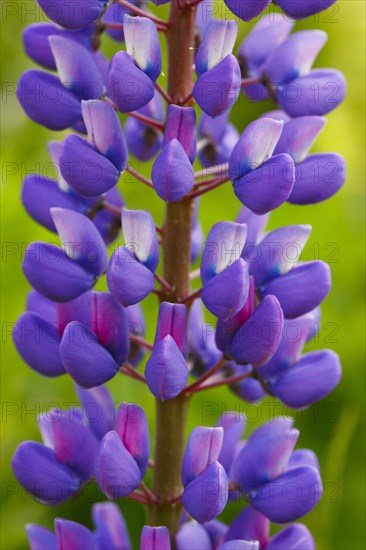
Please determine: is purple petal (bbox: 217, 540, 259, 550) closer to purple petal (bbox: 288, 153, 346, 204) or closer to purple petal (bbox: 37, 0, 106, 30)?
purple petal (bbox: 288, 153, 346, 204)

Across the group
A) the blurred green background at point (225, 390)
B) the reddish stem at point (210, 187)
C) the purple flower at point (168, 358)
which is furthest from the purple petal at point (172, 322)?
the blurred green background at point (225, 390)

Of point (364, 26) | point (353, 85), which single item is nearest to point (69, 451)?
point (353, 85)

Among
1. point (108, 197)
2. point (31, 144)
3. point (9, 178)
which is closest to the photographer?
point (108, 197)

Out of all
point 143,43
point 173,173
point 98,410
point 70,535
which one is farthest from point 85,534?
point 143,43

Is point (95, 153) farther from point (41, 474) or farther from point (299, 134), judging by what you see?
point (41, 474)

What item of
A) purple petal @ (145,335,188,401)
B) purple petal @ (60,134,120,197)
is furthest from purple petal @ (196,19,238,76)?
purple petal @ (145,335,188,401)

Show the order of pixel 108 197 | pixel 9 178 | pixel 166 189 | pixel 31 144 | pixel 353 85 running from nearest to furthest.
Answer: pixel 166 189
pixel 108 197
pixel 9 178
pixel 31 144
pixel 353 85

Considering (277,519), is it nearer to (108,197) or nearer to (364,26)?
(108,197)
